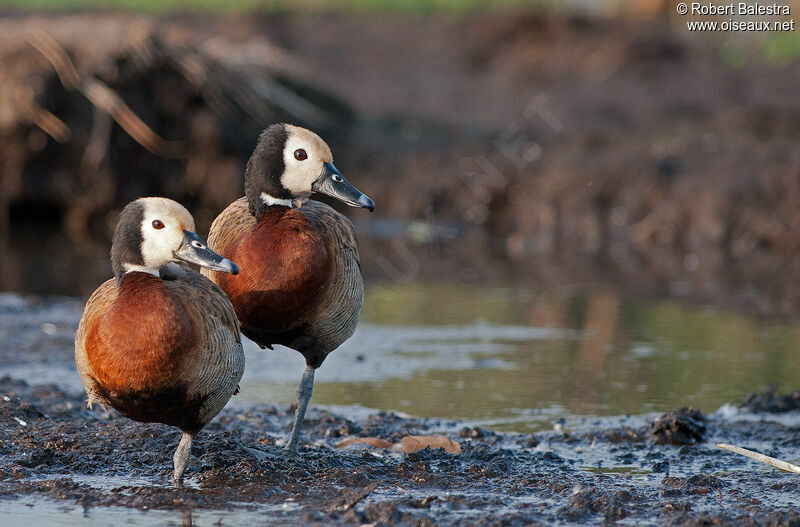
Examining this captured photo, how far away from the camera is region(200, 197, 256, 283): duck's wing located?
18.8 feet

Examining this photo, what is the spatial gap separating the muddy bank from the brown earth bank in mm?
4726

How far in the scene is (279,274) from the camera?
17.9 ft

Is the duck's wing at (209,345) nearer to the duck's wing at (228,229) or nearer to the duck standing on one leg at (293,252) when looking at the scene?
the duck standing on one leg at (293,252)

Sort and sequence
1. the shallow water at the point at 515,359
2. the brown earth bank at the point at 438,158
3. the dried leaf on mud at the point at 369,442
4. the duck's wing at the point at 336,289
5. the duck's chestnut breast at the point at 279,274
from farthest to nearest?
the brown earth bank at the point at 438,158, the shallow water at the point at 515,359, the dried leaf on mud at the point at 369,442, the duck's wing at the point at 336,289, the duck's chestnut breast at the point at 279,274

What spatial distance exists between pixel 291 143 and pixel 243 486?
5.56 ft

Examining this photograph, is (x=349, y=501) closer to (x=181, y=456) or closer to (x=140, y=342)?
(x=181, y=456)

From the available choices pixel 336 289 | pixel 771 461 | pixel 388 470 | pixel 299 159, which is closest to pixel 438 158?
pixel 299 159

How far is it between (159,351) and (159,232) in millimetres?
537

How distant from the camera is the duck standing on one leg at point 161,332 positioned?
188 inches

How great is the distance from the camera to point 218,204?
14469mm

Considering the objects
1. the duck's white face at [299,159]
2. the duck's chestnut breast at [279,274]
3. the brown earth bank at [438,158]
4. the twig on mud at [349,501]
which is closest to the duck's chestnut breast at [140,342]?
the duck's chestnut breast at [279,274]

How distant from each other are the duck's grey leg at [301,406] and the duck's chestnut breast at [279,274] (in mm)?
Answer: 501

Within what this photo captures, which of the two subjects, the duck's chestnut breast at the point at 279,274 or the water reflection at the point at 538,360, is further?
the water reflection at the point at 538,360

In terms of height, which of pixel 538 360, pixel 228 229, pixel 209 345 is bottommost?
pixel 538 360
